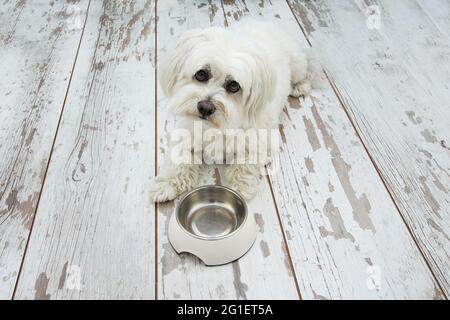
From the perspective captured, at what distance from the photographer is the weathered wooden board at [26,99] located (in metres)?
1.24

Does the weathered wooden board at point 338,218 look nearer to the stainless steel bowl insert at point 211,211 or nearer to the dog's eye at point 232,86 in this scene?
the stainless steel bowl insert at point 211,211

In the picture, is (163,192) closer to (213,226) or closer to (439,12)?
(213,226)

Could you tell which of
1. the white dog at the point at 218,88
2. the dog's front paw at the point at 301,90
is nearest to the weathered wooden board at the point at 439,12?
the dog's front paw at the point at 301,90

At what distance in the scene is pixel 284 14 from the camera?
88.0 inches

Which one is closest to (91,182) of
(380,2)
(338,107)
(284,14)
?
(338,107)

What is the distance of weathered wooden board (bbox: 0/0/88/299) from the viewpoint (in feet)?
4.06

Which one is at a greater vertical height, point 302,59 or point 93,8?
point 302,59

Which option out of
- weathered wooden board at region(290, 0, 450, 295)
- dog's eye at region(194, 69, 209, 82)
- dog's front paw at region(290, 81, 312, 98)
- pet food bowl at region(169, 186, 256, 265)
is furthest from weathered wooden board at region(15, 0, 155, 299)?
weathered wooden board at region(290, 0, 450, 295)

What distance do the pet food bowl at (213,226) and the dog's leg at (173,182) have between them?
92mm

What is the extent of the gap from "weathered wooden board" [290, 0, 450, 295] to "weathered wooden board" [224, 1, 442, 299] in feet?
0.20

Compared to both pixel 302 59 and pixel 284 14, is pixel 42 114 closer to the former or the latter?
pixel 302 59

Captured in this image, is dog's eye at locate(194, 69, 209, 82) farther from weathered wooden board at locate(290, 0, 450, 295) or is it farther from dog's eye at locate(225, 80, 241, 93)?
weathered wooden board at locate(290, 0, 450, 295)

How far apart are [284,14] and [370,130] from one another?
100 cm

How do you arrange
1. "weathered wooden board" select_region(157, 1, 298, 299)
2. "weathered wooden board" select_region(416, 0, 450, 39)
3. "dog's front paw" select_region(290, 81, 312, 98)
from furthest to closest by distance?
"weathered wooden board" select_region(416, 0, 450, 39) < "dog's front paw" select_region(290, 81, 312, 98) < "weathered wooden board" select_region(157, 1, 298, 299)
